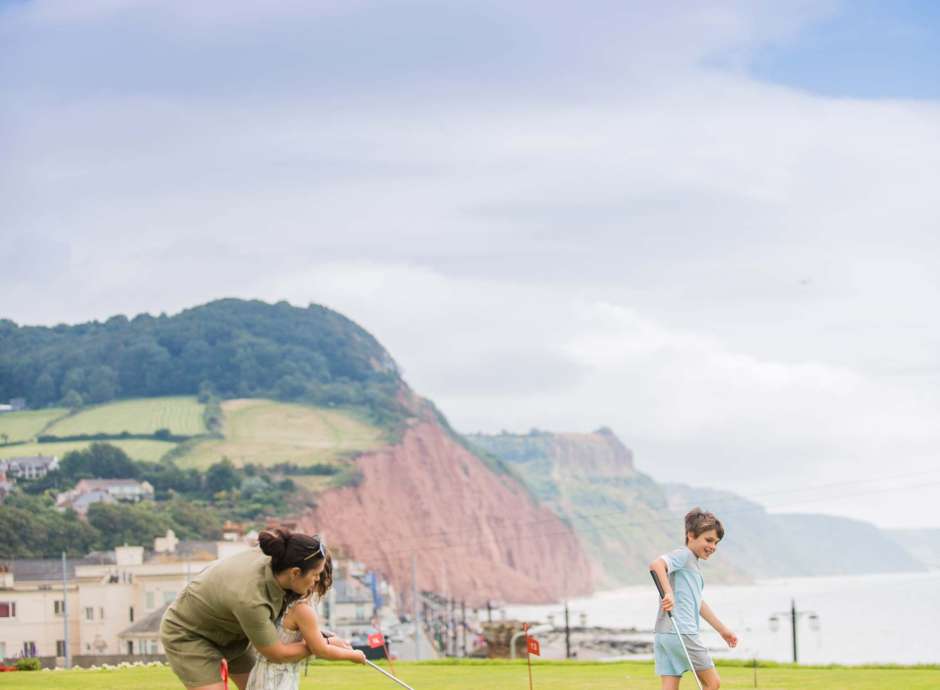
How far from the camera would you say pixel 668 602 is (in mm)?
11062

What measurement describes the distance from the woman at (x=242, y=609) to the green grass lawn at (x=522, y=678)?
34.3 ft

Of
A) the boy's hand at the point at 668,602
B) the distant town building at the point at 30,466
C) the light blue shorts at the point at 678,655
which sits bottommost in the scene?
the light blue shorts at the point at 678,655

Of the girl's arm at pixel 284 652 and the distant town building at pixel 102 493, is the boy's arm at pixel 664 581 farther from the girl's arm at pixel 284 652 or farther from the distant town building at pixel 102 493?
the distant town building at pixel 102 493

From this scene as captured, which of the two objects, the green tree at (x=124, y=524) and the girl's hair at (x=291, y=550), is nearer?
the girl's hair at (x=291, y=550)

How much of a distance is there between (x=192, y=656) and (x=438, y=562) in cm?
17744

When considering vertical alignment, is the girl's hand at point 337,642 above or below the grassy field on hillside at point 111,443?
below

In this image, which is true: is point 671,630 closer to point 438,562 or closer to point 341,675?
point 341,675

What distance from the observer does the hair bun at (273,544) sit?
8117 millimetres

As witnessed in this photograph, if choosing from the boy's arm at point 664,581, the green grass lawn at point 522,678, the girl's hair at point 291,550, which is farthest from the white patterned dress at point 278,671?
the green grass lawn at point 522,678

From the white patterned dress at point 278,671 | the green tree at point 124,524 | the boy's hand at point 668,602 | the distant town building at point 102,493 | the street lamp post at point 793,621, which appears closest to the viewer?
the white patterned dress at point 278,671

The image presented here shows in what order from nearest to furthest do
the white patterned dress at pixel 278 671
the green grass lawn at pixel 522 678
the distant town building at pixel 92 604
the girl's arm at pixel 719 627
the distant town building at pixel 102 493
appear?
the white patterned dress at pixel 278 671 < the girl's arm at pixel 719 627 < the green grass lawn at pixel 522 678 < the distant town building at pixel 92 604 < the distant town building at pixel 102 493

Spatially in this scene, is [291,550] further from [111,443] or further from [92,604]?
[111,443]

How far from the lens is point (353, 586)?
131500 mm

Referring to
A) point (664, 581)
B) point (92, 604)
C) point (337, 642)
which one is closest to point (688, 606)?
point (664, 581)
